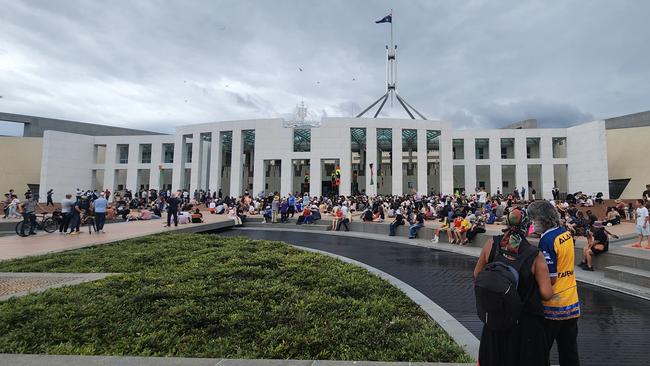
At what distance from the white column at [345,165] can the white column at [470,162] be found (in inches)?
648

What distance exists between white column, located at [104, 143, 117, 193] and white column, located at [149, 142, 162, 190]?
5.98 m

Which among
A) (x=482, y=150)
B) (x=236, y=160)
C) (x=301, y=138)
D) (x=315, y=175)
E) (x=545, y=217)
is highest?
(x=301, y=138)

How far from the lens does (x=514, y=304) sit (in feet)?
7.35

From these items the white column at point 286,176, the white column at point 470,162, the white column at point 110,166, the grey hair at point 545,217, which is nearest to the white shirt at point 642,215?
the grey hair at point 545,217

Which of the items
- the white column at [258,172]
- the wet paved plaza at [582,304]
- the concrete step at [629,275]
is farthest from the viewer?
the white column at [258,172]

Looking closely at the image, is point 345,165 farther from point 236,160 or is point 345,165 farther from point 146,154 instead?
point 146,154

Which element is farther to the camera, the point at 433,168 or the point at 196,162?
the point at 433,168

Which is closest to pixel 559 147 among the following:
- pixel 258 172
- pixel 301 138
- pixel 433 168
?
pixel 433 168

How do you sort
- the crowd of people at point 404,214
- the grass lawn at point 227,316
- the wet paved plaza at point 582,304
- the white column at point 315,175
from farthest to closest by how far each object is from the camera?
the white column at point 315,175, the crowd of people at point 404,214, the wet paved plaza at point 582,304, the grass lawn at point 227,316

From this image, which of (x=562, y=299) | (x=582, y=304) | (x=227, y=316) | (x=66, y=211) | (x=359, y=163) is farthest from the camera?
(x=359, y=163)

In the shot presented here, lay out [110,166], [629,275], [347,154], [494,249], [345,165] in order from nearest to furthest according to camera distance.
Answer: [494,249], [629,275], [345,165], [347,154], [110,166]

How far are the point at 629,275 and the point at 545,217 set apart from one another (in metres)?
6.40

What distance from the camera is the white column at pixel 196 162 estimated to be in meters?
44.6

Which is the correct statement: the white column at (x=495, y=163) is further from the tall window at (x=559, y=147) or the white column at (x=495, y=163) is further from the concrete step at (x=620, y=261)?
the concrete step at (x=620, y=261)
